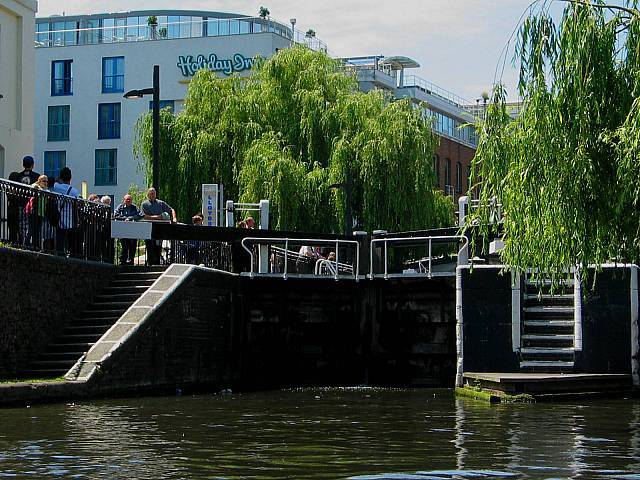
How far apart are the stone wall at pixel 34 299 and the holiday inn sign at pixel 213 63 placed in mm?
37589

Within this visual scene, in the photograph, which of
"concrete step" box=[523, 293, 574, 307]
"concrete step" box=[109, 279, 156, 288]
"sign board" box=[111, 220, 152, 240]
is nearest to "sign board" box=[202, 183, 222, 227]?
"sign board" box=[111, 220, 152, 240]

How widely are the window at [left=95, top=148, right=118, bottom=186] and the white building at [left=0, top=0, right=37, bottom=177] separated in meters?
31.6

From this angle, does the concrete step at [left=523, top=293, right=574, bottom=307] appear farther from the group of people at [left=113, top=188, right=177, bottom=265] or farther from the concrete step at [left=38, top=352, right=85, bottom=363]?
the concrete step at [left=38, top=352, right=85, bottom=363]

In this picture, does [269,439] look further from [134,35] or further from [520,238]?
[134,35]

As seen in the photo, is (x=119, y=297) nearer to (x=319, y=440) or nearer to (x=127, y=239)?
(x=127, y=239)

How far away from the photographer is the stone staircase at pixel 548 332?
72.0ft

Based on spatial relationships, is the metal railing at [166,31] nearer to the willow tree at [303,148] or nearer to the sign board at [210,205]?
the willow tree at [303,148]

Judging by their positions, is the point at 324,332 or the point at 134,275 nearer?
the point at 134,275

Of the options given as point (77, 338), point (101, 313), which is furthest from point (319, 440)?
point (101, 313)

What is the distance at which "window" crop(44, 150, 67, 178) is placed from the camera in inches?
2486

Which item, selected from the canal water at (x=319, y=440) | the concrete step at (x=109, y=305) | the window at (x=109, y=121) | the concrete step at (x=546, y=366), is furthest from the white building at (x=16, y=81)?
the window at (x=109, y=121)

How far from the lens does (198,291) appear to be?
919 inches

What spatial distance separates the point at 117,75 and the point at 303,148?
26602 millimetres

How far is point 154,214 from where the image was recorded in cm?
2512
